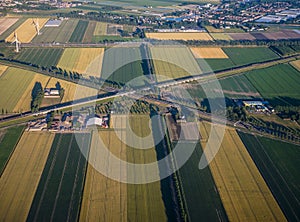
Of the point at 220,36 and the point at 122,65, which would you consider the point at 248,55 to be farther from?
the point at 122,65

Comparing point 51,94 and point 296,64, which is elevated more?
point 51,94

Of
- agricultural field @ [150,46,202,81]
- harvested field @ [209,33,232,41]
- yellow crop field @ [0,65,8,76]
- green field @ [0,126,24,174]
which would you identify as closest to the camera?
green field @ [0,126,24,174]

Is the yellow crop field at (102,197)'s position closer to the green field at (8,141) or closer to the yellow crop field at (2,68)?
the green field at (8,141)

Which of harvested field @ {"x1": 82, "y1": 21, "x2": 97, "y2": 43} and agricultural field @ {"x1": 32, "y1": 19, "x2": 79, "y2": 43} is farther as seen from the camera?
harvested field @ {"x1": 82, "y1": 21, "x2": 97, "y2": 43}

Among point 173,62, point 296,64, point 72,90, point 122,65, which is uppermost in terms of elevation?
point 72,90

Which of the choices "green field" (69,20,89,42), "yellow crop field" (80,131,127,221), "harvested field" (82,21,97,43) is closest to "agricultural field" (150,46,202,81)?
"harvested field" (82,21,97,43)

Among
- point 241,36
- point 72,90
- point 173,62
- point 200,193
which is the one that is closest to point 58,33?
point 173,62

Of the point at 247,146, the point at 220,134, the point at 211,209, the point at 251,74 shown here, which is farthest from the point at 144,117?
the point at 251,74

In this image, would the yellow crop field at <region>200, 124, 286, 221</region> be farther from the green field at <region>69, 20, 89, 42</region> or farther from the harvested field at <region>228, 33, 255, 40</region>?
the green field at <region>69, 20, 89, 42</region>
